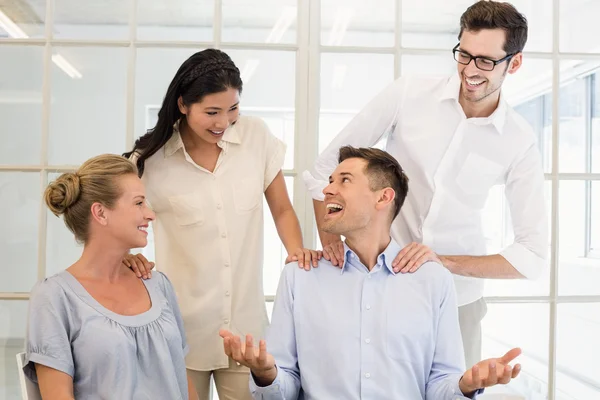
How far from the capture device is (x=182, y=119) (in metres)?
2.26

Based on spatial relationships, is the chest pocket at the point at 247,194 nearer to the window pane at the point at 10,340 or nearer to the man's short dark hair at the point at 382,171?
the man's short dark hair at the point at 382,171

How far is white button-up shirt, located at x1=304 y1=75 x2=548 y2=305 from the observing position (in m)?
2.29

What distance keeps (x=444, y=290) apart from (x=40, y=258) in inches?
63.4

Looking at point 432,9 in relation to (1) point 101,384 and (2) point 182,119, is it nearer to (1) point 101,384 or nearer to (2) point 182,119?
(2) point 182,119

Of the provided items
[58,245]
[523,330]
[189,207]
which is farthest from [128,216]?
[523,330]

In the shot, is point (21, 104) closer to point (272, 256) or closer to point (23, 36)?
point (23, 36)

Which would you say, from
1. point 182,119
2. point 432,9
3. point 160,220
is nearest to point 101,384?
point 160,220

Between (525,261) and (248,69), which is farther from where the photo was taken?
(248,69)

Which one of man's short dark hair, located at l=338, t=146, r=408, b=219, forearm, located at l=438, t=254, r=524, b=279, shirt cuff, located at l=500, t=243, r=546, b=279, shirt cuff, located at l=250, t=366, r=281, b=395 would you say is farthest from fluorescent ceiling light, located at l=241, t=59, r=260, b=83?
shirt cuff, located at l=250, t=366, r=281, b=395

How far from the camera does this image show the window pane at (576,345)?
2.81 m

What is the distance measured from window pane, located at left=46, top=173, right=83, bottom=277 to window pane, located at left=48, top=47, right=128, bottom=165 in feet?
0.48

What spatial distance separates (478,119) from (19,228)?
1835mm

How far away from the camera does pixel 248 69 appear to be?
8.83ft

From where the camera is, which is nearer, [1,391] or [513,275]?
[513,275]
